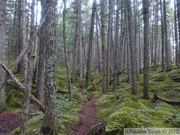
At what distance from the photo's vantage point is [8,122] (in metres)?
8.22

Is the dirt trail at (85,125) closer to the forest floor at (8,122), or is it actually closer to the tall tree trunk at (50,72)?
the tall tree trunk at (50,72)

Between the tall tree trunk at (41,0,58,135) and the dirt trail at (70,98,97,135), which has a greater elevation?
the tall tree trunk at (41,0,58,135)

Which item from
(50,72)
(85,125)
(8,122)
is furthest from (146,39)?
(8,122)

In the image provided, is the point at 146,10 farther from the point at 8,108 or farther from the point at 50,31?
the point at 8,108

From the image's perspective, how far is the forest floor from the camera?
7516 mm

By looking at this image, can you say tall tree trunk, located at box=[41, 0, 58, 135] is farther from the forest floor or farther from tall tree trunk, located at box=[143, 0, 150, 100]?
tall tree trunk, located at box=[143, 0, 150, 100]

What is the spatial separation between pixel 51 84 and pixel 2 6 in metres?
5.47

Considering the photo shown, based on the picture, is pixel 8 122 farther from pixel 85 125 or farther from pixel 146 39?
pixel 146 39

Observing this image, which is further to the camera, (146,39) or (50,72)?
(146,39)

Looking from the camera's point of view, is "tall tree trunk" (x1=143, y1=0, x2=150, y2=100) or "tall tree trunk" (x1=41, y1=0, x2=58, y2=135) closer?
"tall tree trunk" (x1=41, y1=0, x2=58, y2=135)

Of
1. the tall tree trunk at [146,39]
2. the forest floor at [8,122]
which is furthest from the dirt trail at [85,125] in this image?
the tall tree trunk at [146,39]

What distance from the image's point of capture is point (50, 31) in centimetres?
565

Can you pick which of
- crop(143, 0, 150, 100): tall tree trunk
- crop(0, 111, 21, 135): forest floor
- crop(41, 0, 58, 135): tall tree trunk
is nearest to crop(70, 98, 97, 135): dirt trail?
crop(41, 0, 58, 135): tall tree trunk

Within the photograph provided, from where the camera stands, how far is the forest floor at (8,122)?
24.7 feet
